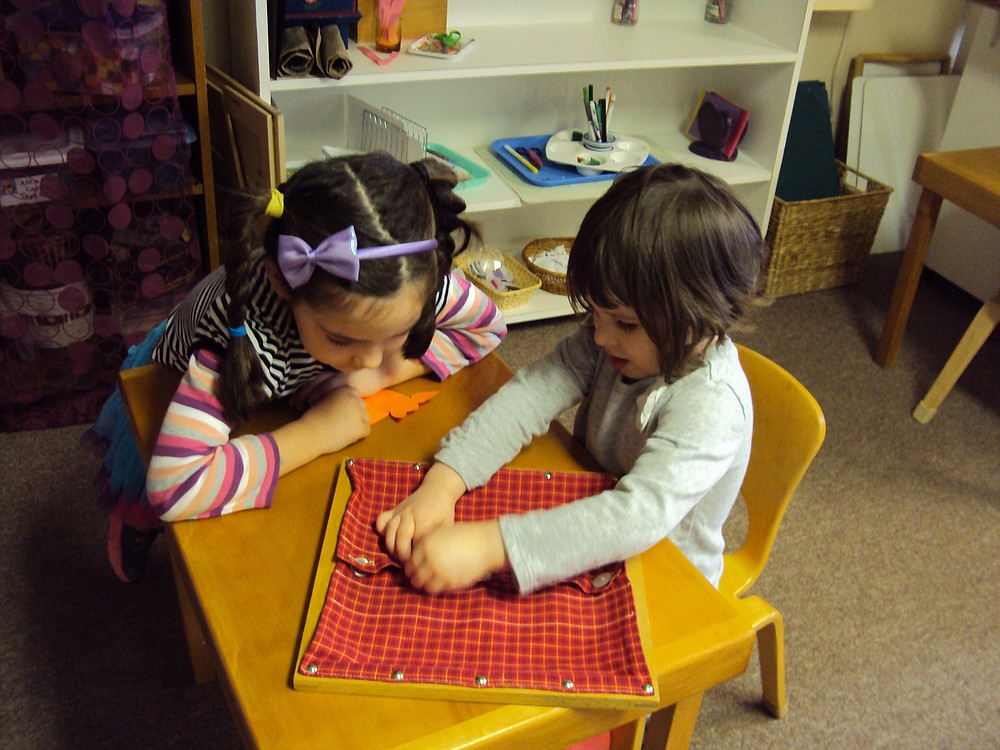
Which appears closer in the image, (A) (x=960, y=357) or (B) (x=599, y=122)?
(A) (x=960, y=357)

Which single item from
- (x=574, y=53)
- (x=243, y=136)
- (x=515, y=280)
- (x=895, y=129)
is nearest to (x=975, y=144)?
(x=895, y=129)

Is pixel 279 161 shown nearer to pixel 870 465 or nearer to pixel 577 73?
pixel 577 73

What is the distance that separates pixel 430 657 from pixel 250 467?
291mm

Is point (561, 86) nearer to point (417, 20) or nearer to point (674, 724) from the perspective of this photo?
point (417, 20)

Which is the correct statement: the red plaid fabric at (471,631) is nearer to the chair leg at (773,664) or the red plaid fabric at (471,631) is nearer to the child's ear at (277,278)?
the child's ear at (277,278)

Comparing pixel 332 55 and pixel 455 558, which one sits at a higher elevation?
pixel 332 55

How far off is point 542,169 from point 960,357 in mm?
1143

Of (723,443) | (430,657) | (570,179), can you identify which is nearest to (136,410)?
(430,657)

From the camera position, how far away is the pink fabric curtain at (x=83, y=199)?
1638 mm

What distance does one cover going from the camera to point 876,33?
2.88 m

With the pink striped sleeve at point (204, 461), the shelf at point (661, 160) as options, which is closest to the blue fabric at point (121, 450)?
the pink striped sleeve at point (204, 461)

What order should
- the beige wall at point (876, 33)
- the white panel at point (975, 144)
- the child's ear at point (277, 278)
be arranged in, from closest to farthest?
the child's ear at point (277, 278), the white panel at point (975, 144), the beige wall at point (876, 33)

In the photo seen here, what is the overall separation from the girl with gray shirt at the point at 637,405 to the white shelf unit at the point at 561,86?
1.19 metres

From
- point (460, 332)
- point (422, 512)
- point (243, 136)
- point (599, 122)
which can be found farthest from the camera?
point (599, 122)
